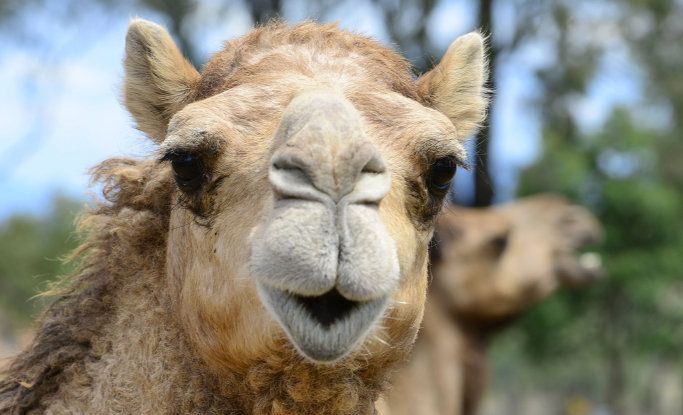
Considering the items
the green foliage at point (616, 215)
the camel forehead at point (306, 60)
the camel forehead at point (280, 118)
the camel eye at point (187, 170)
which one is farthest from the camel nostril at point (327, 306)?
the green foliage at point (616, 215)

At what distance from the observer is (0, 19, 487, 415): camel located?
290cm

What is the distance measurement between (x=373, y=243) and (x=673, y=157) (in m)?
25.4

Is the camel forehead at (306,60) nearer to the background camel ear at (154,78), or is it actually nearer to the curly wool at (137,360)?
the background camel ear at (154,78)

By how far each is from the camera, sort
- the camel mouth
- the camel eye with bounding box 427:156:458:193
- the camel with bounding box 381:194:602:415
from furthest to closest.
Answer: the camel with bounding box 381:194:602:415
the camel eye with bounding box 427:156:458:193
the camel mouth

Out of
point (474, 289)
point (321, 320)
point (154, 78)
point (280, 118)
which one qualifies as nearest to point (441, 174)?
point (280, 118)

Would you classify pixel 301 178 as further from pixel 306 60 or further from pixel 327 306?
pixel 306 60

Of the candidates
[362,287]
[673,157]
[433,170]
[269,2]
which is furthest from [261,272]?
[673,157]

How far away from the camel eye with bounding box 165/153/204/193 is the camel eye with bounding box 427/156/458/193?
100 centimetres

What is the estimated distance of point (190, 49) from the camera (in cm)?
1534

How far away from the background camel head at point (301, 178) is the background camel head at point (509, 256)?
7009 millimetres

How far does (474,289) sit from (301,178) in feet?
29.6

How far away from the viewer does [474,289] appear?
38.1 ft

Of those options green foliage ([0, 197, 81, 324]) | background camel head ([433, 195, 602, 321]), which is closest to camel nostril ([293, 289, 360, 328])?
background camel head ([433, 195, 602, 321])

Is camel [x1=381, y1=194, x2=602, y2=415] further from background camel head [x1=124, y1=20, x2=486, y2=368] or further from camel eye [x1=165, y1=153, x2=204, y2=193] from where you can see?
camel eye [x1=165, y1=153, x2=204, y2=193]
